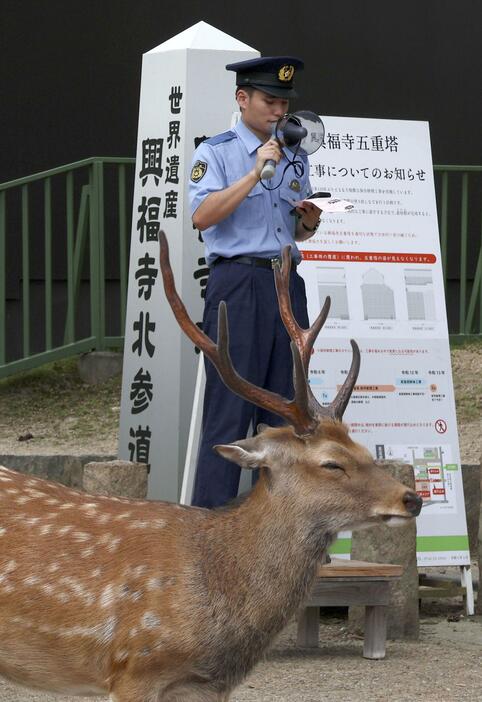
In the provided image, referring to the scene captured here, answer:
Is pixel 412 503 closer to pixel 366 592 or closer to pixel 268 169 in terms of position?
pixel 268 169

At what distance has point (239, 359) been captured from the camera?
595cm

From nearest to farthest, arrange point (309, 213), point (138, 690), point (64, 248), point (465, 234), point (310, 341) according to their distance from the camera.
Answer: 1. point (138, 690)
2. point (310, 341)
3. point (309, 213)
4. point (64, 248)
5. point (465, 234)

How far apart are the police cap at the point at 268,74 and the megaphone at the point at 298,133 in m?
0.11

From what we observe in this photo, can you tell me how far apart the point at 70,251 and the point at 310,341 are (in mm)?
5435

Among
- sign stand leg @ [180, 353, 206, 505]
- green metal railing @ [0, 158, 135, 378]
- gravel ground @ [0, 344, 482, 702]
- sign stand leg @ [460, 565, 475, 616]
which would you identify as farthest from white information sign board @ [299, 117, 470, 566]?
green metal railing @ [0, 158, 135, 378]

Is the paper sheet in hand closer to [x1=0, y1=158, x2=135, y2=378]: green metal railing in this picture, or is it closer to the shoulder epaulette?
the shoulder epaulette

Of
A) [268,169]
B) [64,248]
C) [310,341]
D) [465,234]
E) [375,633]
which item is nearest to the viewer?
[310,341]

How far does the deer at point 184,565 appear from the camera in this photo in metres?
4.41

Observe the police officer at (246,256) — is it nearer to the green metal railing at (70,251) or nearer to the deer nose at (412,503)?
the deer nose at (412,503)

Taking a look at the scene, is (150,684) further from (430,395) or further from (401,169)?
(401,169)

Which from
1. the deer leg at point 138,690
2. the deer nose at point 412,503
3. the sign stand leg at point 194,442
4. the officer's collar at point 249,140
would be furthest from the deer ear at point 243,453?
the sign stand leg at point 194,442

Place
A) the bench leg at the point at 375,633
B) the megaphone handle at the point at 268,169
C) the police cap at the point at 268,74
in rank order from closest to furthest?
1. the megaphone handle at the point at 268,169
2. the police cap at the point at 268,74
3. the bench leg at the point at 375,633

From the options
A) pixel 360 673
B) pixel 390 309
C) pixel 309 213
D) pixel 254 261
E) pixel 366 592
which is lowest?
pixel 360 673

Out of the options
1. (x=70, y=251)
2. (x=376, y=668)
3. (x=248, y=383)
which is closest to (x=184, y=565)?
(x=248, y=383)
